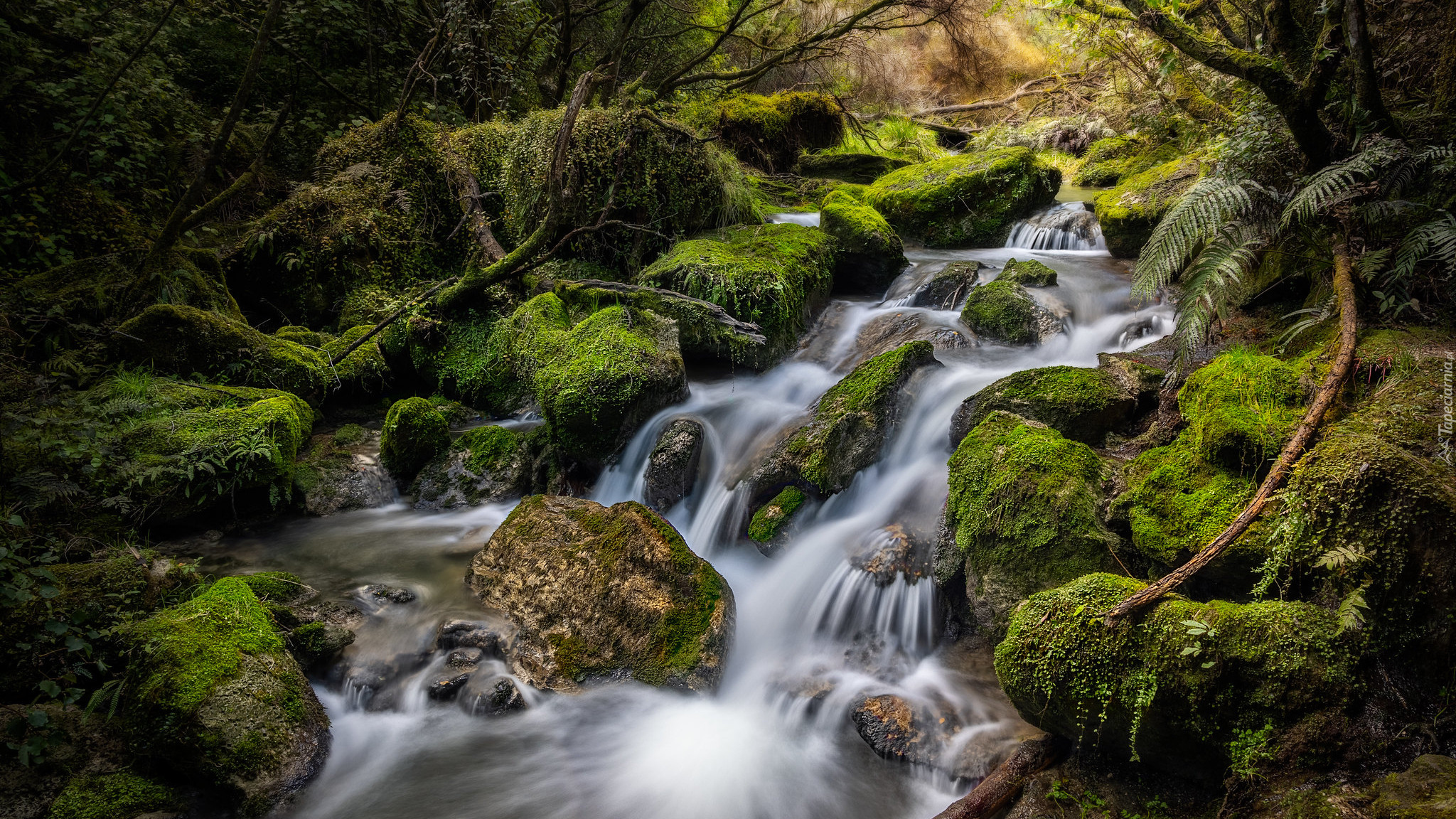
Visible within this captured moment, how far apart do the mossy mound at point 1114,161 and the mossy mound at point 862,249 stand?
561cm

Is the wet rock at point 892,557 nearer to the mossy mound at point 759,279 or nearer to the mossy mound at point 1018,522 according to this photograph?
the mossy mound at point 1018,522

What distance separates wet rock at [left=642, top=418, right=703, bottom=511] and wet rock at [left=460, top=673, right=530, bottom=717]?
213 cm

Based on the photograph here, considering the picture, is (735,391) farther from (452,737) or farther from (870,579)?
(452,737)

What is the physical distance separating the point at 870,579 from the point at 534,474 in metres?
3.55

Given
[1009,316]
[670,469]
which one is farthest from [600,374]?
[1009,316]

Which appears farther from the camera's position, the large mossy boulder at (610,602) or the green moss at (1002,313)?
the green moss at (1002,313)

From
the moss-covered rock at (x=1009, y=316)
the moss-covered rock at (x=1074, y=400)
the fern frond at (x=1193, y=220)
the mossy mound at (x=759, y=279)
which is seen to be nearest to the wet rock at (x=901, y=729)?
the moss-covered rock at (x=1074, y=400)

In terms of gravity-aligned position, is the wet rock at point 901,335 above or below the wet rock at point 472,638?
above

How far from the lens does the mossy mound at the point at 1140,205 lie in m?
8.05

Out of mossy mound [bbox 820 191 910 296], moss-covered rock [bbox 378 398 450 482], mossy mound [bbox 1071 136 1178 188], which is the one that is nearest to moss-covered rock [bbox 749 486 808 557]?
moss-covered rock [bbox 378 398 450 482]

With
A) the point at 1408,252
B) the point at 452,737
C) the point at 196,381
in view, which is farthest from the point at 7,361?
the point at 1408,252

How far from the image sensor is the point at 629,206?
831 cm

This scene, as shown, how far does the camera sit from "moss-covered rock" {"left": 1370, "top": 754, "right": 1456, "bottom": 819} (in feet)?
5.94

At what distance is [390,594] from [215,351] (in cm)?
358
